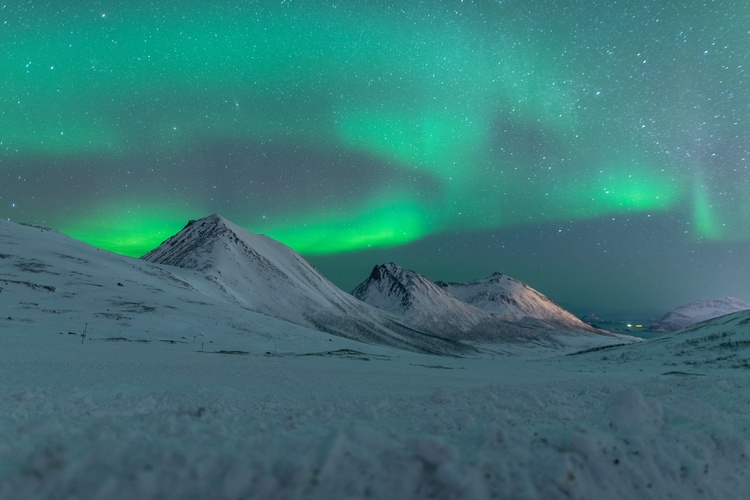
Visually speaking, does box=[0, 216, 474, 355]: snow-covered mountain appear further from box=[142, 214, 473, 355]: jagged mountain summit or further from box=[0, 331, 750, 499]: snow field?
box=[0, 331, 750, 499]: snow field

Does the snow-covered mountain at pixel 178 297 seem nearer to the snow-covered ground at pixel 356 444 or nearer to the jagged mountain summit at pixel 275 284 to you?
the jagged mountain summit at pixel 275 284

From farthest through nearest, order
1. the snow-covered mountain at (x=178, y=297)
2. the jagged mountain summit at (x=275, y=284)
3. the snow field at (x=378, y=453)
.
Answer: the jagged mountain summit at (x=275, y=284), the snow-covered mountain at (x=178, y=297), the snow field at (x=378, y=453)

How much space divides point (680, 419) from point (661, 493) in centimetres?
275

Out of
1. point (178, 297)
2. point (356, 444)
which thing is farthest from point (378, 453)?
point (178, 297)

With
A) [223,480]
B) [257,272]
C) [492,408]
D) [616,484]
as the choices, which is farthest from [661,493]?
[257,272]

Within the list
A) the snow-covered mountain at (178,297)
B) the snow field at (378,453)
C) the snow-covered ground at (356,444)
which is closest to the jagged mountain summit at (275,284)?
the snow-covered mountain at (178,297)

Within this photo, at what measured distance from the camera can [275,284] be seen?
13225 centimetres

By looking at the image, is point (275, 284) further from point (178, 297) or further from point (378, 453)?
point (378, 453)

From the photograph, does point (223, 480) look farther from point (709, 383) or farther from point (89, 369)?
point (709, 383)

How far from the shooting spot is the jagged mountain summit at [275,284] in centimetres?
11425

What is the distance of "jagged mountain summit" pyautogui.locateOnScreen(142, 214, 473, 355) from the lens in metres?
114

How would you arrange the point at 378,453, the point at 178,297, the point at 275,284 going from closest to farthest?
the point at 378,453
the point at 178,297
the point at 275,284

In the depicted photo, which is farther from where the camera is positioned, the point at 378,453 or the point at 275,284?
the point at 275,284

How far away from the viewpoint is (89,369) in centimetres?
1495
